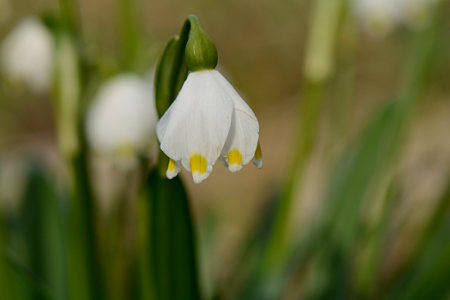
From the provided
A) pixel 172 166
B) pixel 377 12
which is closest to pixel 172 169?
pixel 172 166

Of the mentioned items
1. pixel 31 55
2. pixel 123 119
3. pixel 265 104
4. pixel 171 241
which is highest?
pixel 31 55

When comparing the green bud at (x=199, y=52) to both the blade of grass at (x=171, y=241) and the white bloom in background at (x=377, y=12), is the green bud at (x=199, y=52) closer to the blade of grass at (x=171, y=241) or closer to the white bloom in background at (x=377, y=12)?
the blade of grass at (x=171, y=241)

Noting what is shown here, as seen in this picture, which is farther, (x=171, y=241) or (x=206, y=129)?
(x=171, y=241)

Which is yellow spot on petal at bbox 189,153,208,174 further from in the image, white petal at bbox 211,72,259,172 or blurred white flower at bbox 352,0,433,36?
blurred white flower at bbox 352,0,433,36

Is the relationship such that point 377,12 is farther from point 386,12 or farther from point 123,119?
point 123,119

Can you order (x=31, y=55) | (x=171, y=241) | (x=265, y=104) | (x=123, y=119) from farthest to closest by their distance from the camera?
(x=265, y=104) < (x=31, y=55) < (x=123, y=119) < (x=171, y=241)
